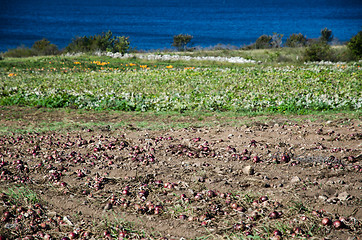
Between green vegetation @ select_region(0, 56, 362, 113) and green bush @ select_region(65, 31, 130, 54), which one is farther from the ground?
green bush @ select_region(65, 31, 130, 54)

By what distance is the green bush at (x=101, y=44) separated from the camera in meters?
32.6

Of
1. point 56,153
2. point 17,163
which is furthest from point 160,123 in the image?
point 17,163

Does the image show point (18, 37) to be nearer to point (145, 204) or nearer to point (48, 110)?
point (48, 110)

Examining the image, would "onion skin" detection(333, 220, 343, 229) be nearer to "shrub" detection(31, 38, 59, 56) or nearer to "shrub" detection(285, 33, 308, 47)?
"shrub" detection(31, 38, 59, 56)

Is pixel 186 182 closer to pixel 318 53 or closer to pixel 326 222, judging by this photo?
pixel 326 222

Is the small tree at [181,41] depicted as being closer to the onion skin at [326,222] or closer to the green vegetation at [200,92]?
the green vegetation at [200,92]

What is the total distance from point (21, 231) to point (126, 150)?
2.48 m

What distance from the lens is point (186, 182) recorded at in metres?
4.71

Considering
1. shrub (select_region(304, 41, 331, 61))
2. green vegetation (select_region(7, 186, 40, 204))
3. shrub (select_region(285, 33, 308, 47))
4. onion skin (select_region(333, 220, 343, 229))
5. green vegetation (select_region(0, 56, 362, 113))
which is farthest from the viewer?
shrub (select_region(285, 33, 308, 47))

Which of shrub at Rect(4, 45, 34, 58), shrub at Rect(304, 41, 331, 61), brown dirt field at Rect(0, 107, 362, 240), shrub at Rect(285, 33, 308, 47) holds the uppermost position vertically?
shrub at Rect(285, 33, 308, 47)

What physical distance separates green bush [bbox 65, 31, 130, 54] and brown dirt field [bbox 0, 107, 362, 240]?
86.8 ft

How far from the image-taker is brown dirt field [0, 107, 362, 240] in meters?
3.70

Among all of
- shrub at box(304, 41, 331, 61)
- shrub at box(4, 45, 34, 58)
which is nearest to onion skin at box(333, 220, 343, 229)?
shrub at box(304, 41, 331, 61)

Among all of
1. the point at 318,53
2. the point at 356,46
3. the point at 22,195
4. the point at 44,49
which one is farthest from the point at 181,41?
the point at 22,195
